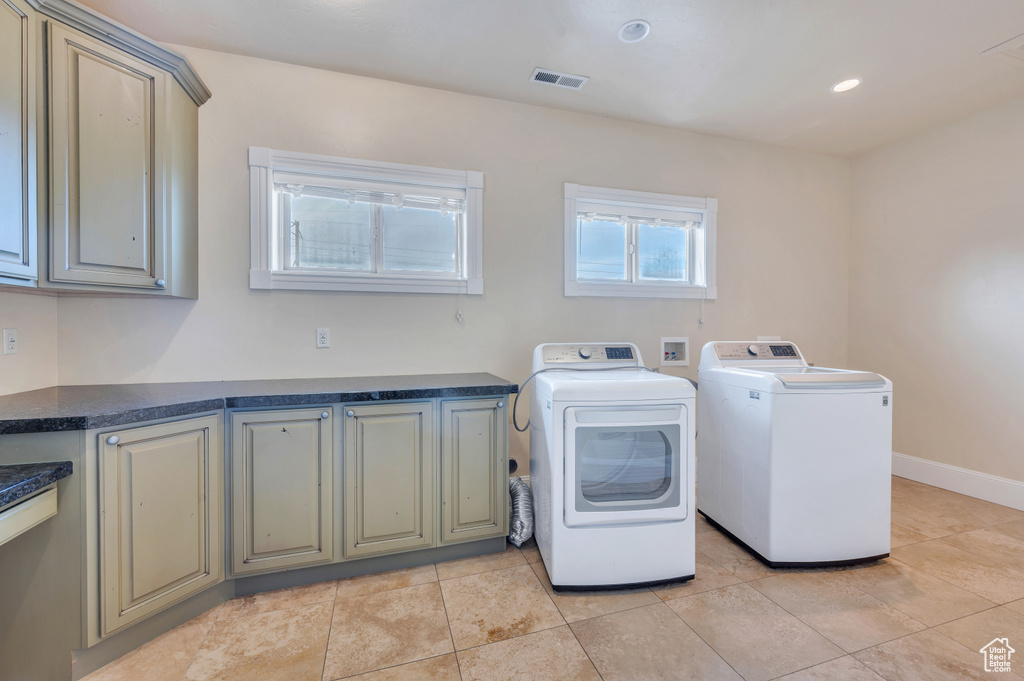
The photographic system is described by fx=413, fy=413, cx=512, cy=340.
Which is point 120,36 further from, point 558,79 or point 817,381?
point 817,381

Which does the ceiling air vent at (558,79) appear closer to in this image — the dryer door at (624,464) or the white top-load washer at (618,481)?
the white top-load washer at (618,481)

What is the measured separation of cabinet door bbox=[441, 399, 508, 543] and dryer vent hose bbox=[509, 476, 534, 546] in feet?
0.34

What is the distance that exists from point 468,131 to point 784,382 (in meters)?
2.27

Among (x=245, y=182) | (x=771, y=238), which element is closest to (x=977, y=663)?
(x=771, y=238)

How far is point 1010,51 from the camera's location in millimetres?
2188

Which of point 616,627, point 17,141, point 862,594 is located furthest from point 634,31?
point 862,594

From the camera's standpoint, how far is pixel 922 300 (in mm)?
3156

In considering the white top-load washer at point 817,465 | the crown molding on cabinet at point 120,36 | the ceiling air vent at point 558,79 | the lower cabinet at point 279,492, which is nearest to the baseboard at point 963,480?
the white top-load washer at point 817,465

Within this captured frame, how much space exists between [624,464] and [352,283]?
176 cm

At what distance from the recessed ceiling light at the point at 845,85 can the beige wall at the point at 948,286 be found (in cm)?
119

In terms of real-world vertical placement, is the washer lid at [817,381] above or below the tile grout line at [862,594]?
above

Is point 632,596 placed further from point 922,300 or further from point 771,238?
point 922,300

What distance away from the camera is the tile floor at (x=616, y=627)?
1.41 meters

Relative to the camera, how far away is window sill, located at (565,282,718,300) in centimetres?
282
